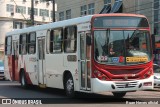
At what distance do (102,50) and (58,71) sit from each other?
3.61 meters

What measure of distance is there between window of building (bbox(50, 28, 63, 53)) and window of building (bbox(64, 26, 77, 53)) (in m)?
0.49

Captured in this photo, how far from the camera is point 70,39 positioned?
674 inches

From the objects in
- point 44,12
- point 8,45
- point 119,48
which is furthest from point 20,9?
point 119,48

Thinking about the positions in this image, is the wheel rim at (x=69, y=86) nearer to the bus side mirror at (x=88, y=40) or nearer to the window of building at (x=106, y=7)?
the bus side mirror at (x=88, y=40)

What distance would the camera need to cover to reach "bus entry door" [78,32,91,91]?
1545 centimetres

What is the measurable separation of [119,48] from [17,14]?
7148 centimetres

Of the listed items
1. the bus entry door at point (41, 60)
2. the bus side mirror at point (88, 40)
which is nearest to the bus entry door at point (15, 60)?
the bus entry door at point (41, 60)

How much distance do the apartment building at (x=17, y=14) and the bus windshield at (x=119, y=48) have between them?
64.4 meters

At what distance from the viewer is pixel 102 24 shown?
15.4 metres

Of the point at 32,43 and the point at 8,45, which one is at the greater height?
the point at 32,43

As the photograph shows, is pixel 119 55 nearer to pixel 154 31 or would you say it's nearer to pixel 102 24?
pixel 102 24

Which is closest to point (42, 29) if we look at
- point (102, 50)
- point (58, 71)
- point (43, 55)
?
point (43, 55)

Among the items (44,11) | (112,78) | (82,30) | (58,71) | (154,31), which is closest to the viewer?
(112,78)

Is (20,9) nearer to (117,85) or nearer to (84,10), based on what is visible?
(84,10)
